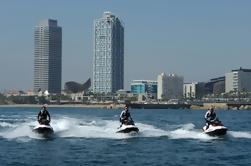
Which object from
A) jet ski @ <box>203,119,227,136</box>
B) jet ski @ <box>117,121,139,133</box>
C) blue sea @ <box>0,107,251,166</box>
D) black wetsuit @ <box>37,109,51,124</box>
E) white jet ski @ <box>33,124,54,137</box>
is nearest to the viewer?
blue sea @ <box>0,107,251,166</box>

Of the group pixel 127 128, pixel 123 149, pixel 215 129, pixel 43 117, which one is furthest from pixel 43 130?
pixel 215 129

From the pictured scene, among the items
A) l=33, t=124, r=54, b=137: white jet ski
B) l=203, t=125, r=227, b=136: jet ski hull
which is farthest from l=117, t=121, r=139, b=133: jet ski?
l=203, t=125, r=227, b=136: jet ski hull

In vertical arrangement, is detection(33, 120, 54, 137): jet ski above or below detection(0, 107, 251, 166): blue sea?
above

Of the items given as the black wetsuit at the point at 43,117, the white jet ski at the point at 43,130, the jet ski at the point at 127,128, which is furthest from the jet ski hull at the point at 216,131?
the black wetsuit at the point at 43,117

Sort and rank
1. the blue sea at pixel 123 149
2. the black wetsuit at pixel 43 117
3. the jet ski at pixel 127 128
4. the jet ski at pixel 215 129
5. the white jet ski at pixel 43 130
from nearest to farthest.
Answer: the blue sea at pixel 123 149, the jet ski at pixel 215 129, the jet ski at pixel 127 128, the white jet ski at pixel 43 130, the black wetsuit at pixel 43 117

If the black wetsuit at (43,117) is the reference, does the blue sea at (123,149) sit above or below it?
below

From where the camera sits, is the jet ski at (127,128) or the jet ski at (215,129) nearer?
the jet ski at (215,129)

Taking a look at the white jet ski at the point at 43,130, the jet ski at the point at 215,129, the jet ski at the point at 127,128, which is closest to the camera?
the jet ski at the point at 215,129

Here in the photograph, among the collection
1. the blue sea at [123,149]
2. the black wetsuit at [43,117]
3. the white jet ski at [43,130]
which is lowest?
the blue sea at [123,149]

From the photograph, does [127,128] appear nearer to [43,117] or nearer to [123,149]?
[43,117]

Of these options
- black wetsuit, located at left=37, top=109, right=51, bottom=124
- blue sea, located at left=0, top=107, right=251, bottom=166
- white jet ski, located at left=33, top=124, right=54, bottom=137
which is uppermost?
black wetsuit, located at left=37, top=109, right=51, bottom=124

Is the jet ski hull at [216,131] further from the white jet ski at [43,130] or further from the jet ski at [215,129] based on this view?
the white jet ski at [43,130]

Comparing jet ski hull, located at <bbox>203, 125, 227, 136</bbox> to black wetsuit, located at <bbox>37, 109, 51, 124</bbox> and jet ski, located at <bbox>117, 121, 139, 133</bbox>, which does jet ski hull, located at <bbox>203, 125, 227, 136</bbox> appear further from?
black wetsuit, located at <bbox>37, 109, 51, 124</bbox>

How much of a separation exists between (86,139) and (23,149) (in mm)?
7001
